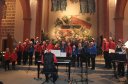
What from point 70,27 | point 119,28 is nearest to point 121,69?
point 119,28

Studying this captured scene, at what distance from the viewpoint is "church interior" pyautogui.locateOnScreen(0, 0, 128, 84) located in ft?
61.7

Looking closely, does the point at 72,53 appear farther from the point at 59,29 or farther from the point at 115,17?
the point at 59,29

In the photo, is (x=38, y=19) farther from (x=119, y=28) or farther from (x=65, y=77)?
(x=65, y=77)

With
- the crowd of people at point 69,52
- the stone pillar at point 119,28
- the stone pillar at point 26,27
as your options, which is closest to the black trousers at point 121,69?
the crowd of people at point 69,52

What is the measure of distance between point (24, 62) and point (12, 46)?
4.53m

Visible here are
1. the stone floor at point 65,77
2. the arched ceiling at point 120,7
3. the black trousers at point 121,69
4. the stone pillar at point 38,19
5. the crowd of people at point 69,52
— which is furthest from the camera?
the stone pillar at point 38,19

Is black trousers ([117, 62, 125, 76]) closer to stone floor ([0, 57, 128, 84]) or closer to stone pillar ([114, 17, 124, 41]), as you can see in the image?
stone floor ([0, 57, 128, 84])

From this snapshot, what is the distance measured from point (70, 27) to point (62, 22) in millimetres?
899

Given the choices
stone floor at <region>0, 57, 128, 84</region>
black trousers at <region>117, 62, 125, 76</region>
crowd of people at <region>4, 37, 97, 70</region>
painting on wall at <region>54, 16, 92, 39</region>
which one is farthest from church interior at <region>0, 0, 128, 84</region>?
black trousers at <region>117, 62, 125, 76</region>

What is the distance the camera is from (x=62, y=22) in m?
22.7

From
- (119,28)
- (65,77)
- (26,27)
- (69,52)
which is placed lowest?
(65,77)

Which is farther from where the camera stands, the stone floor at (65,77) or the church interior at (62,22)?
the church interior at (62,22)

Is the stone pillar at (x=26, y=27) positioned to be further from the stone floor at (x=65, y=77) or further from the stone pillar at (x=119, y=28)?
the stone pillar at (x=119, y=28)

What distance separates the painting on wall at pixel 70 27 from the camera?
2228 centimetres
